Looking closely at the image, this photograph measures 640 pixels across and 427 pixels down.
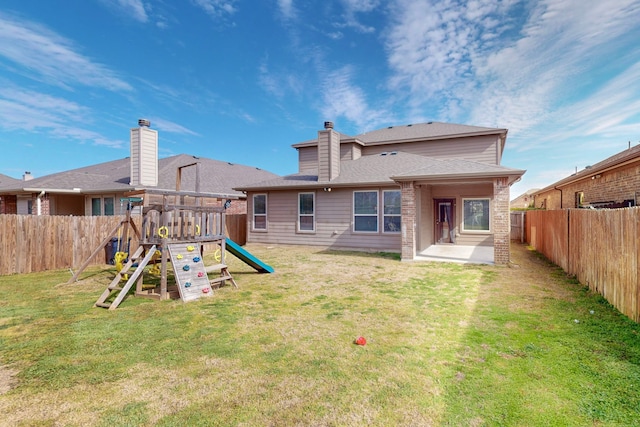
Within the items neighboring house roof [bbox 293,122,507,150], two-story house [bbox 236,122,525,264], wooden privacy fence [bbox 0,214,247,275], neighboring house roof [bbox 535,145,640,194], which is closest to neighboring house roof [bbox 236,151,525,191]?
two-story house [bbox 236,122,525,264]

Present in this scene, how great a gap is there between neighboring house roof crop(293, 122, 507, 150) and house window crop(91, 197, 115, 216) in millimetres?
10587

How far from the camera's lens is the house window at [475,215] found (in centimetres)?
1472

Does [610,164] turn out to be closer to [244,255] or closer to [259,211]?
[244,255]

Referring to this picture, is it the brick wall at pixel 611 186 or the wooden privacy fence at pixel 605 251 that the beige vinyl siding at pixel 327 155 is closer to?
the wooden privacy fence at pixel 605 251

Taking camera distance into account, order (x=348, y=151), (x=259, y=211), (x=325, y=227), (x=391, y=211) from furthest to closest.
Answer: (x=348, y=151)
(x=259, y=211)
(x=325, y=227)
(x=391, y=211)

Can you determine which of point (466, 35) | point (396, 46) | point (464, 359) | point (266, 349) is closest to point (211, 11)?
point (396, 46)

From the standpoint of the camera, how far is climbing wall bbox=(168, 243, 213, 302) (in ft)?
20.0

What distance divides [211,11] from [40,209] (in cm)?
1307

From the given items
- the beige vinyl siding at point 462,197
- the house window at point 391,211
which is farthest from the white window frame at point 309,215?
the beige vinyl siding at point 462,197

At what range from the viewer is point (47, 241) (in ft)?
30.5

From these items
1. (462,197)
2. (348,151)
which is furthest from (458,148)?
(348,151)

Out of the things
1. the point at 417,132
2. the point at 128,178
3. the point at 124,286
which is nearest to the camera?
the point at 124,286

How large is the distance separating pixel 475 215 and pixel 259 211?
11.1 metres

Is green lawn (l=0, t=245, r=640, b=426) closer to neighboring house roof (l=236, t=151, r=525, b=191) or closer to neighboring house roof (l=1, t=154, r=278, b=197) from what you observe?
neighboring house roof (l=236, t=151, r=525, b=191)
